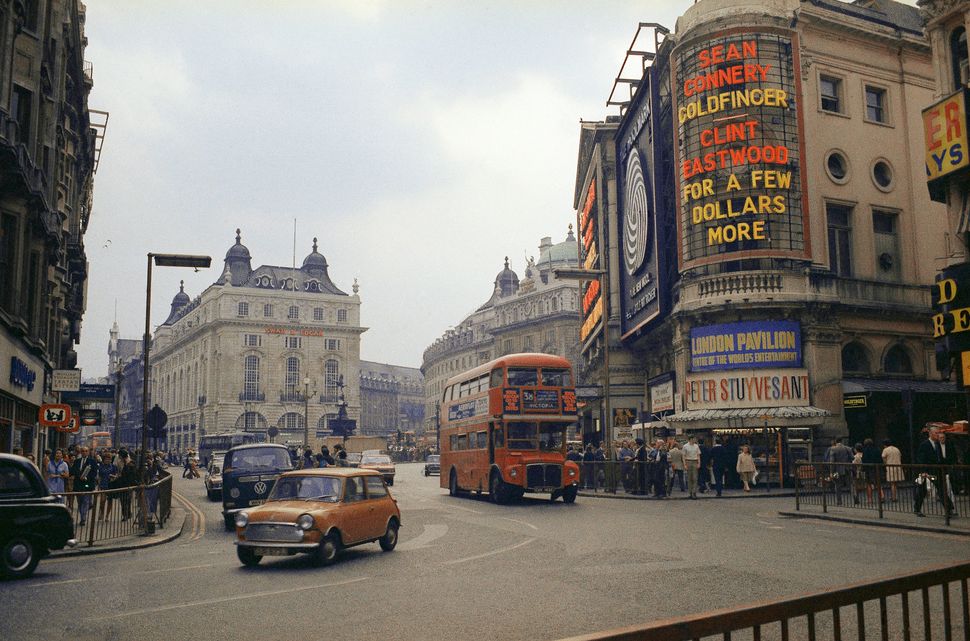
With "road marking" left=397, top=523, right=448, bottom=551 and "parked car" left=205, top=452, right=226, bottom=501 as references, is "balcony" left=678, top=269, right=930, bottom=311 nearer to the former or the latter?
"road marking" left=397, top=523, right=448, bottom=551

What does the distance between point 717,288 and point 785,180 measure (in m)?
4.94

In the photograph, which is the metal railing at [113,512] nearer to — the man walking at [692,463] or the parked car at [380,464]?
the man walking at [692,463]

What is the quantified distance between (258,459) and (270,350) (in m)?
102

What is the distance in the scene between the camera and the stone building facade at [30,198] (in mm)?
23272

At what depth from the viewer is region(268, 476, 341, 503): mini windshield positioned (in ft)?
47.8

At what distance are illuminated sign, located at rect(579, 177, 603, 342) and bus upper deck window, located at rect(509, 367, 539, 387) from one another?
72.5 ft

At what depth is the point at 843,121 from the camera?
37156 mm

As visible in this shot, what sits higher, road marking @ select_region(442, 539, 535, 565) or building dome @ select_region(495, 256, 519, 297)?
building dome @ select_region(495, 256, 519, 297)

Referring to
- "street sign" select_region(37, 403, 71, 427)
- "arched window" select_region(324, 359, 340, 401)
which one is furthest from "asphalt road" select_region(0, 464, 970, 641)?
"arched window" select_region(324, 359, 340, 401)

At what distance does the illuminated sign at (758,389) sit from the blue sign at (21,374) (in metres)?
23.7

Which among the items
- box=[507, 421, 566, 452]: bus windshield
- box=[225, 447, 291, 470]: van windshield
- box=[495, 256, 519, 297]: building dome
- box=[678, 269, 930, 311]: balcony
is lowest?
box=[225, 447, 291, 470]: van windshield

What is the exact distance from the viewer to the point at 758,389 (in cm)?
3334

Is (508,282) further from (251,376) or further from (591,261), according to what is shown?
(591,261)

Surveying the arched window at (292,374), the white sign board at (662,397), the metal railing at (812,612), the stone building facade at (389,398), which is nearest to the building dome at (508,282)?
the arched window at (292,374)
